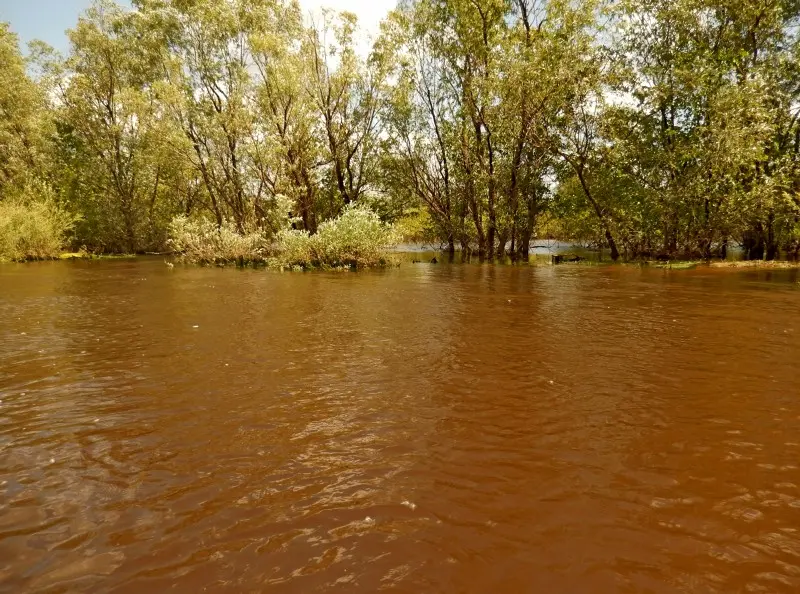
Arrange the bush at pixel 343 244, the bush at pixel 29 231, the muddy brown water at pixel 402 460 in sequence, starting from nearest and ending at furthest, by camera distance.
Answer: the muddy brown water at pixel 402 460
the bush at pixel 343 244
the bush at pixel 29 231

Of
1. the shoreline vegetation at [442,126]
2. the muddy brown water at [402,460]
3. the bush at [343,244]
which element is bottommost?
the muddy brown water at [402,460]

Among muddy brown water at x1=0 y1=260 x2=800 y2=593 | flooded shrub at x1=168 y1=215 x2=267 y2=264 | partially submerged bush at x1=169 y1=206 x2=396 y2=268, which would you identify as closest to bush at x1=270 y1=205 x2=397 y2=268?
partially submerged bush at x1=169 y1=206 x2=396 y2=268

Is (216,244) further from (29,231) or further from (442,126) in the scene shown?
(442,126)

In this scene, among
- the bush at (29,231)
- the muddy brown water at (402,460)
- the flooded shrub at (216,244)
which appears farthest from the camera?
the bush at (29,231)

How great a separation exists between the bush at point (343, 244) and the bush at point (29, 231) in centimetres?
2096

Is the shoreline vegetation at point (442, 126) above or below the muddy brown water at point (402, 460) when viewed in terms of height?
above

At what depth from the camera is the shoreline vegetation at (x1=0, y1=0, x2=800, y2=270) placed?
27.6 metres

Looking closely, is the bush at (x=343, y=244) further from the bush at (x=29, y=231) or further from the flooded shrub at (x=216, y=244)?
the bush at (x=29, y=231)

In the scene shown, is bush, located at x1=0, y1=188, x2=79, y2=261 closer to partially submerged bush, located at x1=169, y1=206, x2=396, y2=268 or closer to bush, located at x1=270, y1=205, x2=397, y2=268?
partially submerged bush, located at x1=169, y1=206, x2=396, y2=268

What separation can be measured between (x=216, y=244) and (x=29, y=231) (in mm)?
14987

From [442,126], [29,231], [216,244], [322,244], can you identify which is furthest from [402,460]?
[29,231]

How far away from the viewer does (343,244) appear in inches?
1024

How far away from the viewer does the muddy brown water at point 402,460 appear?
3016 mm

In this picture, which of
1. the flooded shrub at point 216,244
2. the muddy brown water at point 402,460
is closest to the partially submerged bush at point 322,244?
the flooded shrub at point 216,244
